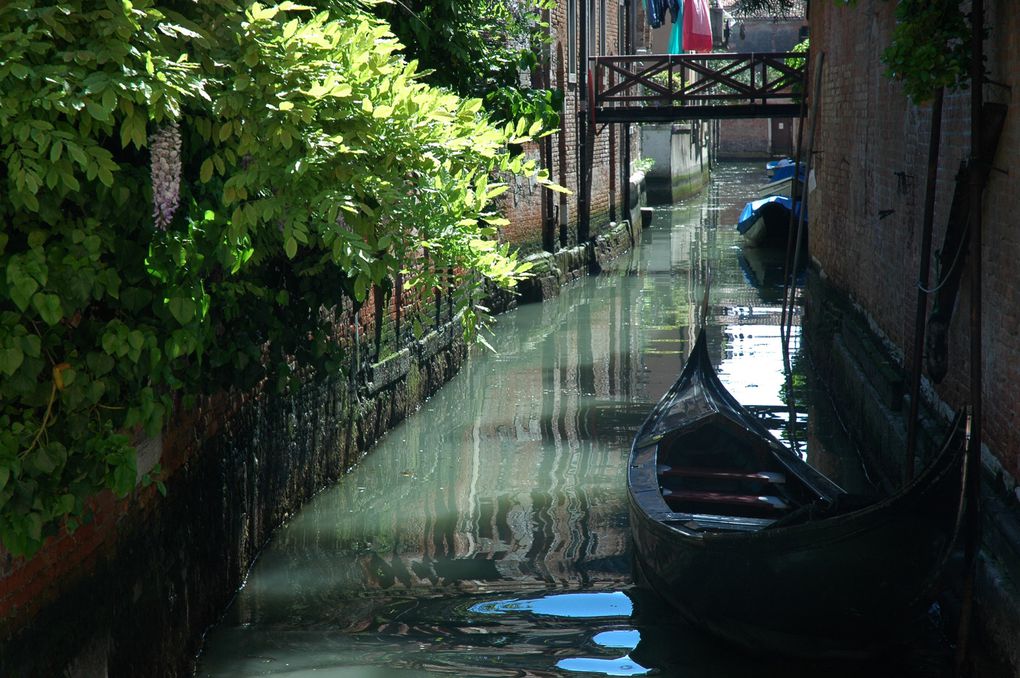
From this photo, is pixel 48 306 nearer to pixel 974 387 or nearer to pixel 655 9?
pixel 974 387

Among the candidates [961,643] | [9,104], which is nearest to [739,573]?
[961,643]

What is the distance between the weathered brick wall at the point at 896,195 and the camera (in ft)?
17.9

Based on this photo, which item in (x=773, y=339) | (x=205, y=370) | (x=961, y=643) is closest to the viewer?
(x=961, y=643)

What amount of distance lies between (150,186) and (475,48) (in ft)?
13.2

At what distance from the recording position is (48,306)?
11.6 ft

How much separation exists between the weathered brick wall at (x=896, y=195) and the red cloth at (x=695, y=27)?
32.1 ft

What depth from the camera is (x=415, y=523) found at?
25.0 ft

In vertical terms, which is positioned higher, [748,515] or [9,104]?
[9,104]

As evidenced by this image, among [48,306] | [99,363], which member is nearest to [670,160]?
[99,363]

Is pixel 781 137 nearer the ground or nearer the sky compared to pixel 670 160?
nearer the sky

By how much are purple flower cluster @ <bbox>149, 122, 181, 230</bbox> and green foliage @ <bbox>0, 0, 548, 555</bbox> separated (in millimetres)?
26

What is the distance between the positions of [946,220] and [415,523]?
3674 millimetres

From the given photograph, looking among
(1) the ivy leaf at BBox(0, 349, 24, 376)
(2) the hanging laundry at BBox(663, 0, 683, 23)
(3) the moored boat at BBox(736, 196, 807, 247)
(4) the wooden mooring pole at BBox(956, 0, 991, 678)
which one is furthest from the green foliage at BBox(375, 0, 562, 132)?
(2) the hanging laundry at BBox(663, 0, 683, 23)

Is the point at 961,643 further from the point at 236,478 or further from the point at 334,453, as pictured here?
the point at 334,453
